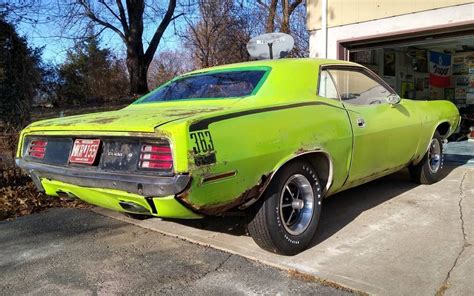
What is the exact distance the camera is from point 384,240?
3.97 meters

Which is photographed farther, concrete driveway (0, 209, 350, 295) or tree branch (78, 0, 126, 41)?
tree branch (78, 0, 126, 41)

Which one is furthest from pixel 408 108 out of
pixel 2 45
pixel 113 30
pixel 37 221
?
pixel 113 30

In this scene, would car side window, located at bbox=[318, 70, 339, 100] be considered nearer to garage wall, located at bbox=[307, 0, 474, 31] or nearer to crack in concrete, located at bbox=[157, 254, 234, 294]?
crack in concrete, located at bbox=[157, 254, 234, 294]

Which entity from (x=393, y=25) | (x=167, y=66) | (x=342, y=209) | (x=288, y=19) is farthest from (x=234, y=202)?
(x=167, y=66)

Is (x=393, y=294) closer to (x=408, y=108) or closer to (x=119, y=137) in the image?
(x=119, y=137)

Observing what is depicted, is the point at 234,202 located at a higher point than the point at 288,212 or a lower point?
higher

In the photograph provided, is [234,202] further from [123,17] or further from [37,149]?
[123,17]

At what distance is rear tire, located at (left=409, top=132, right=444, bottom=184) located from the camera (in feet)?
19.2

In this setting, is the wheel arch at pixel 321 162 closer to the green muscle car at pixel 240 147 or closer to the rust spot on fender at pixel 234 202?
the green muscle car at pixel 240 147

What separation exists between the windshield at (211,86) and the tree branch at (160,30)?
15791 millimetres

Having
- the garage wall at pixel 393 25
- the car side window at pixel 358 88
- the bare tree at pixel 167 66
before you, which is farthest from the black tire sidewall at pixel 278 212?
the bare tree at pixel 167 66

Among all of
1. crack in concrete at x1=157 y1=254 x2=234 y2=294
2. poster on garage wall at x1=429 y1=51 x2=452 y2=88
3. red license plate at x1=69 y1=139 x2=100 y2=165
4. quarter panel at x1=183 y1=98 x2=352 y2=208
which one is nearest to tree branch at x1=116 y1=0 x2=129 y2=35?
poster on garage wall at x1=429 y1=51 x2=452 y2=88

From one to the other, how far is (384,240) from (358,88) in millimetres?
1557

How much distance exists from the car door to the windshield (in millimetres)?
887
